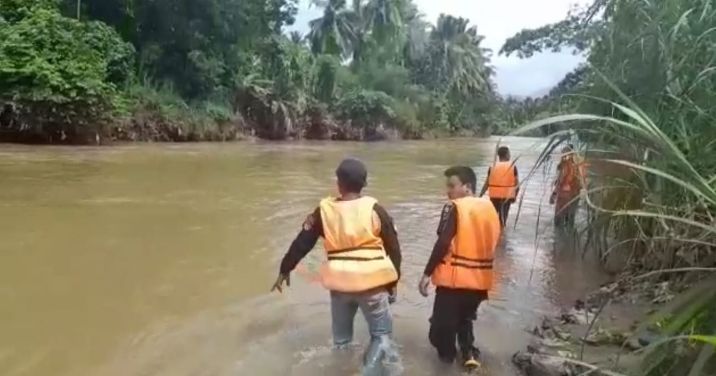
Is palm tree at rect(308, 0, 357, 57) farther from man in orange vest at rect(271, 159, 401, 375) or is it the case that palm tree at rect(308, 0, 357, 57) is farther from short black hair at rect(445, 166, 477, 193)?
man in orange vest at rect(271, 159, 401, 375)

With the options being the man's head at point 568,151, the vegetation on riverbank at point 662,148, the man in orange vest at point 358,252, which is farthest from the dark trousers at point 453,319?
the man's head at point 568,151

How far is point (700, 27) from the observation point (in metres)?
4.00

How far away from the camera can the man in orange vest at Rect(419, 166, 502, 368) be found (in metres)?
4.71

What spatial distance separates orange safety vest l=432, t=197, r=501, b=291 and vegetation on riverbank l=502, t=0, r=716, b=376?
2.04 feet

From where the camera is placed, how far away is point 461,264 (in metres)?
4.71

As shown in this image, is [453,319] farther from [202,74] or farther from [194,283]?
[202,74]

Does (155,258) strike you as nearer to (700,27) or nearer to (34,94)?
(700,27)

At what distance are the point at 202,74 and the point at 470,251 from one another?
2856cm

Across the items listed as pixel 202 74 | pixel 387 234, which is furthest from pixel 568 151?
pixel 202 74

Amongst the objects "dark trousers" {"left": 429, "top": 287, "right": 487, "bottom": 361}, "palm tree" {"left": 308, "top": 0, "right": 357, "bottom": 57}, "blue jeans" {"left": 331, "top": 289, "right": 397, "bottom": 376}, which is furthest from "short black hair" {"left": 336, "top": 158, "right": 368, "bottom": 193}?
"palm tree" {"left": 308, "top": 0, "right": 357, "bottom": 57}

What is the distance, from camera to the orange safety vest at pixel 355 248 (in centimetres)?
433

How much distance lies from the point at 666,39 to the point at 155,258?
564cm

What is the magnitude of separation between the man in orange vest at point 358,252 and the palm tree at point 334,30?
1898 inches

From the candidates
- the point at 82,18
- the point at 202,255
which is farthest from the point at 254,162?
the point at 202,255
